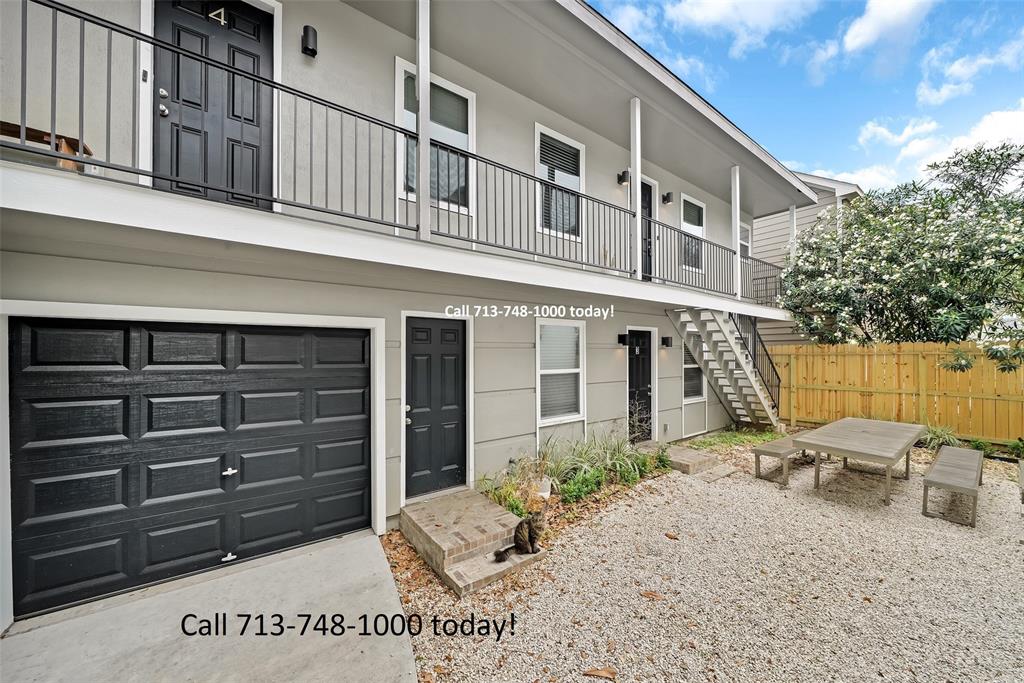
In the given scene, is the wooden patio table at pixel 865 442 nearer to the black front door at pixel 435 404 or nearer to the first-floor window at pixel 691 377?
the first-floor window at pixel 691 377

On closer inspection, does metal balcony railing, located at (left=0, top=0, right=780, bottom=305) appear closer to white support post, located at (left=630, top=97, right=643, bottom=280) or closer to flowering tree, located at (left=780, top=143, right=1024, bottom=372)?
white support post, located at (left=630, top=97, right=643, bottom=280)

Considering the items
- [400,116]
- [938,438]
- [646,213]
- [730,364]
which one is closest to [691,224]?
[646,213]

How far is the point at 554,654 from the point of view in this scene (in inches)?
97.0

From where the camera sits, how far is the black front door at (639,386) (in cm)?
678

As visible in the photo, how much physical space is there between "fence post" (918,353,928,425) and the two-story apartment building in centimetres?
508

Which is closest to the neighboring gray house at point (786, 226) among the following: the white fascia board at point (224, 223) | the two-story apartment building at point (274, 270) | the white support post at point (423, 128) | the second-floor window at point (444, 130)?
the two-story apartment building at point (274, 270)

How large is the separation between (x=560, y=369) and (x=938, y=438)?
699 cm

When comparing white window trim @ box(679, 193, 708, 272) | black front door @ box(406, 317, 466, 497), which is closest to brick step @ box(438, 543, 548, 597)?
black front door @ box(406, 317, 466, 497)

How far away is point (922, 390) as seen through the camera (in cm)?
725

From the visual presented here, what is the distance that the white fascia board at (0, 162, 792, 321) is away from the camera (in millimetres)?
2031

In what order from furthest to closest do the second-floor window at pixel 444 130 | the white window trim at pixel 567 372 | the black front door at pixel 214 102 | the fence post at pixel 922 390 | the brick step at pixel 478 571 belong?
the fence post at pixel 922 390 < the white window trim at pixel 567 372 < the second-floor window at pixel 444 130 < the black front door at pixel 214 102 < the brick step at pixel 478 571

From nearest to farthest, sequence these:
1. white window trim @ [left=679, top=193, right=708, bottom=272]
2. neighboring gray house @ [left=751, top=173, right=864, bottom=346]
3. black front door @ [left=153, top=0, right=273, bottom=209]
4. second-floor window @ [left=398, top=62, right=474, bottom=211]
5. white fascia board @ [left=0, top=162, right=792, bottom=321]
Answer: white fascia board @ [left=0, top=162, right=792, bottom=321]
black front door @ [left=153, top=0, right=273, bottom=209]
second-floor window @ [left=398, top=62, right=474, bottom=211]
white window trim @ [left=679, top=193, right=708, bottom=272]
neighboring gray house @ [left=751, top=173, right=864, bottom=346]

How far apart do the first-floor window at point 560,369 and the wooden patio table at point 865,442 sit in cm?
294

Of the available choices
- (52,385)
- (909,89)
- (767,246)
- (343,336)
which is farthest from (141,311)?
(909,89)
